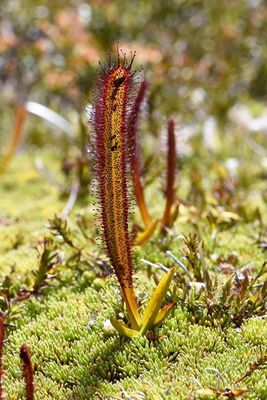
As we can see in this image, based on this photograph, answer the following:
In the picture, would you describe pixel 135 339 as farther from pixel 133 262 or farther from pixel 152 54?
pixel 152 54

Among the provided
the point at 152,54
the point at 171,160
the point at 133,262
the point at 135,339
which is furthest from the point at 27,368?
the point at 152,54

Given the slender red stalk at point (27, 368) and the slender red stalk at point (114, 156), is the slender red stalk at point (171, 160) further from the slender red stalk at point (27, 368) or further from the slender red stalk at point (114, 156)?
the slender red stalk at point (27, 368)

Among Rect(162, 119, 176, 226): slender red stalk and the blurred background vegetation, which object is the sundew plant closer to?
Rect(162, 119, 176, 226): slender red stalk

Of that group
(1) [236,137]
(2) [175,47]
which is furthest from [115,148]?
(2) [175,47]

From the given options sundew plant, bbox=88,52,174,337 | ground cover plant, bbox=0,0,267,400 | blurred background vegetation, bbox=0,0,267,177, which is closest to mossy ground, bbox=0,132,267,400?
ground cover plant, bbox=0,0,267,400

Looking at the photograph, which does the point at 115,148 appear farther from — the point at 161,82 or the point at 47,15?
the point at 47,15
